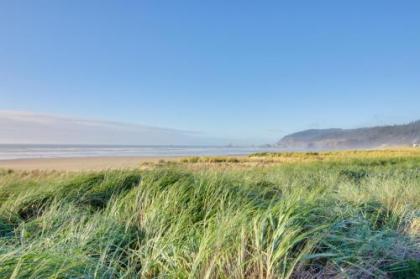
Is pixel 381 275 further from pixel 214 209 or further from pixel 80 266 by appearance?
pixel 80 266

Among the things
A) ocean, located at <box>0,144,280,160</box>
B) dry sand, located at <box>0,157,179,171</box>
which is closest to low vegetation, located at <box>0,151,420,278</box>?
dry sand, located at <box>0,157,179,171</box>

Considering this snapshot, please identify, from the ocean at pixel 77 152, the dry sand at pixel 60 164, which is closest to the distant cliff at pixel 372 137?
the ocean at pixel 77 152

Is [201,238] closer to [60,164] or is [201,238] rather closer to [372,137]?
[60,164]

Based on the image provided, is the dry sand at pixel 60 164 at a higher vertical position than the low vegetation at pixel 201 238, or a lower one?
lower

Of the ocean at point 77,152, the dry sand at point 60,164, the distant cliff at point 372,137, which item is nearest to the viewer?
the dry sand at point 60,164

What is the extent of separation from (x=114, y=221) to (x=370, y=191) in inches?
165

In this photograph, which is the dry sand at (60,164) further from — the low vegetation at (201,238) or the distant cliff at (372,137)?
the distant cliff at (372,137)

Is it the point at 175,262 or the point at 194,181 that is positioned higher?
the point at 194,181

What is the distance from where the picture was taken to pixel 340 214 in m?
3.27

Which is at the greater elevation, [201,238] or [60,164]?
[201,238]

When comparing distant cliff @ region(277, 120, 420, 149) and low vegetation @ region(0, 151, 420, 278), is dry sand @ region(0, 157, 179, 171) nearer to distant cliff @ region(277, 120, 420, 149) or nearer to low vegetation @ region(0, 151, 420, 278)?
low vegetation @ region(0, 151, 420, 278)

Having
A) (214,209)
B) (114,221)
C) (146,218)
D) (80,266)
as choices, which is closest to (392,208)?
(214,209)

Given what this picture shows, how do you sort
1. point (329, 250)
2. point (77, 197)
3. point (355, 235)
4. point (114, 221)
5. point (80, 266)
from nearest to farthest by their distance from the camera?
point (80, 266) → point (329, 250) → point (355, 235) → point (114, 221) → point (77, 197)

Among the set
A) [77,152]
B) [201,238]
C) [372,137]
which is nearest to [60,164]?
[77,152]
